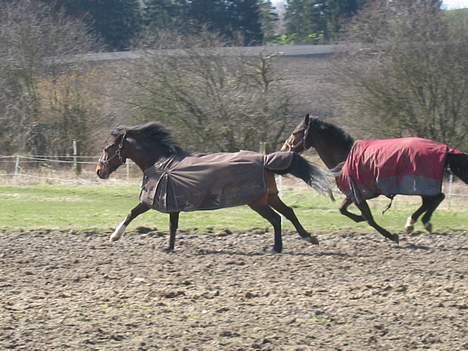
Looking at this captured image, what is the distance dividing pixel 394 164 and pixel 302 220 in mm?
3875

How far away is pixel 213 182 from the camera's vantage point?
11.4 m

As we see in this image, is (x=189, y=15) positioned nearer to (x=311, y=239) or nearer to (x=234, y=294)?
(x=311, y=239)

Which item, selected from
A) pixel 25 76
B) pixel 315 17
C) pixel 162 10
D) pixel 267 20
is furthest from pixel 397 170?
pixel 267 20

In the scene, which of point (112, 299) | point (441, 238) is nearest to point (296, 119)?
point (441, 238)

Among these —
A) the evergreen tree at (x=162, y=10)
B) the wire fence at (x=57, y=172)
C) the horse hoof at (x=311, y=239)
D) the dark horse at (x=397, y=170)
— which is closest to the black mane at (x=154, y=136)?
the horse hoof at (x=311, y=239)

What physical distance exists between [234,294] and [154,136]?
4033mm

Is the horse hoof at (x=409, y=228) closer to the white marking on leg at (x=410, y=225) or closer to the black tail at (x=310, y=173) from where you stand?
the white marking on leg at (x=410, y=225)

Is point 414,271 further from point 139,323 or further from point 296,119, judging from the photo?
point 296,119

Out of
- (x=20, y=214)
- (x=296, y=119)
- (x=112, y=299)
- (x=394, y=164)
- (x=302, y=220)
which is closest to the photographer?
(x=112, y=299)

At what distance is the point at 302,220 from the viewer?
15391 millimetres

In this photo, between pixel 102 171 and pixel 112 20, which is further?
pixel 112 20

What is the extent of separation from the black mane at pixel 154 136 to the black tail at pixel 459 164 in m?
3.44

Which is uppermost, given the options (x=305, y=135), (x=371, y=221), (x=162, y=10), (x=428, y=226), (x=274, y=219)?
(x=162, y=10)

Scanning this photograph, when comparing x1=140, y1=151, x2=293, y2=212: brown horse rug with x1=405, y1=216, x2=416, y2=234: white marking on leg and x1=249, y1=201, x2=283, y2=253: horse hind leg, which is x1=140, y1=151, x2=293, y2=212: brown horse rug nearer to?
x1=249, y1=201, x2=283, y2=253: horse hind leg
